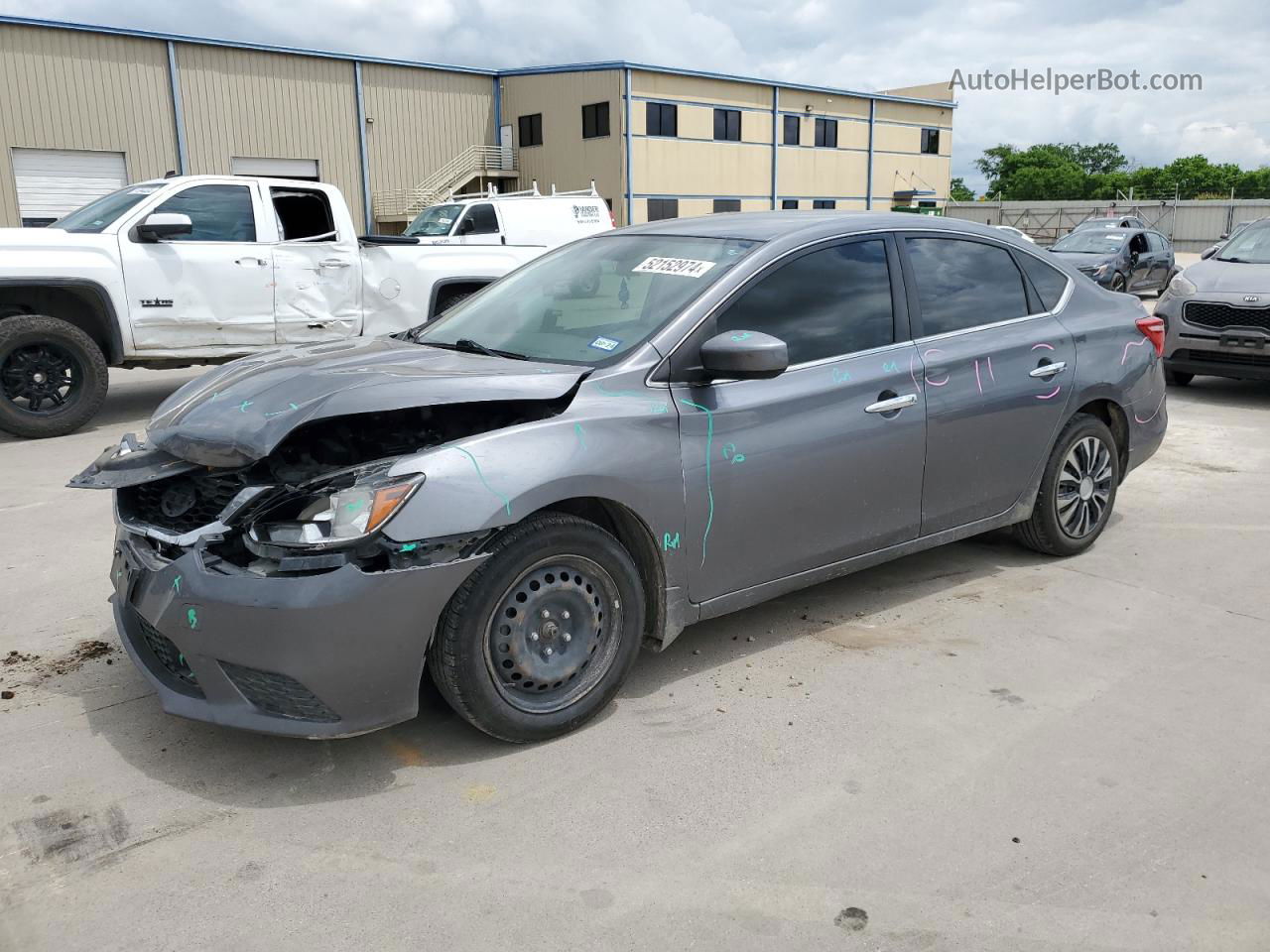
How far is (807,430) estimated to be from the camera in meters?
3.96

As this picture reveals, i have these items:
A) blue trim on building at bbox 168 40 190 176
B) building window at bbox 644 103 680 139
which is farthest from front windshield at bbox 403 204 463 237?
building window at bbox 644 103 680 139

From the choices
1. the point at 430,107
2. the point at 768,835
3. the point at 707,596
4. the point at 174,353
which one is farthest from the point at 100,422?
the point at 430,107

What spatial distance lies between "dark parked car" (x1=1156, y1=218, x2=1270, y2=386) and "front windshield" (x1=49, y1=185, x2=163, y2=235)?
31.2ft

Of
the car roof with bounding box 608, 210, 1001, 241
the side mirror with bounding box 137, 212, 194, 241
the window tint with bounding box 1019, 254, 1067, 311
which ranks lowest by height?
the window tint with bounding box 1019, 254, 1067, 311

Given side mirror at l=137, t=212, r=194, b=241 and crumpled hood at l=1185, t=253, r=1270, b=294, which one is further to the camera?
crumpled hood at l=1185, t=253, r=1270, b=294

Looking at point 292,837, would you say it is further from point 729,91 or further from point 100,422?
point 729,91

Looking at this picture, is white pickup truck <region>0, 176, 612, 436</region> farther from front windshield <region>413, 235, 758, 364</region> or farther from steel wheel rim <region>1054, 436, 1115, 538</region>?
steel wheel rim <region>1054, 436, 1115, 538</region>

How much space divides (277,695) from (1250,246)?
1122 centimetres

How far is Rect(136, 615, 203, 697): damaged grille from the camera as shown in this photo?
128 inches

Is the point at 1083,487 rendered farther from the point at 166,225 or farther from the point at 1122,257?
the point at 1122,257

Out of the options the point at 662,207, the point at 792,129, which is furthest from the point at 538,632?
the point at 792,129

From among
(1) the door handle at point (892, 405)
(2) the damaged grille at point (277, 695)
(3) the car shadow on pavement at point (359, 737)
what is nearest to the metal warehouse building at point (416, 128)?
(3) the car shadow on pavement at point (359, 737)

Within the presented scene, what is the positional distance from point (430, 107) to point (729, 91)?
489 inches

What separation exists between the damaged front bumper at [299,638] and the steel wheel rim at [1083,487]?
331 centimetres
